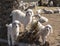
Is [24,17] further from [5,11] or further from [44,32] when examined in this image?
[5,11]

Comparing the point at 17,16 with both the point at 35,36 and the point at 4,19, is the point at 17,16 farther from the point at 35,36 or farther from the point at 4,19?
the point at 4,19

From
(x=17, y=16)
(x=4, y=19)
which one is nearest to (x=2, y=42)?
(x=4, y=19)

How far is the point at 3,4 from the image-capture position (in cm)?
2303

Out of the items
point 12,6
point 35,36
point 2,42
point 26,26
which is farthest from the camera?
point 12,6

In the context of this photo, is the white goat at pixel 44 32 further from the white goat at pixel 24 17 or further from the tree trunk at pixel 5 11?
the tree trunk at pixel 5 11

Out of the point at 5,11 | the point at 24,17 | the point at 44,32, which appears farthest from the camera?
the point at 5,11

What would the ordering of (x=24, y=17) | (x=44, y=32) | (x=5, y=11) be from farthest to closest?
(x=5, y=11)
(x=24, y=17)
(x=44, y=32)

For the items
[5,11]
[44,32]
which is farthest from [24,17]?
[5,11]

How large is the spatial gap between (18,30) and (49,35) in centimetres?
111

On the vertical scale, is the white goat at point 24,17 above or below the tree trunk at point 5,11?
above

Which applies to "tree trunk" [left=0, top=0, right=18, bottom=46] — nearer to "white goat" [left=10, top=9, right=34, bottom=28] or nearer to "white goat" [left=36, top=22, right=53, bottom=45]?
"white goat" [left=10, top=9, right=34, bottom=28]

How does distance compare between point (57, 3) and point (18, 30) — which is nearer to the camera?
point (18, 30)

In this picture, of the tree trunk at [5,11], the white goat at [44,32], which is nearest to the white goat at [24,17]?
the white goat at [44,32]

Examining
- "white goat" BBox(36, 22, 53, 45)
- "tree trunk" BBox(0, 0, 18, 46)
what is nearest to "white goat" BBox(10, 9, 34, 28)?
"white goat" BBox(36, 22, 53, 45)
